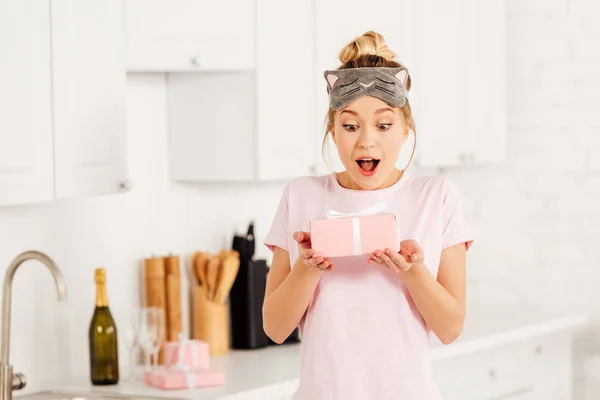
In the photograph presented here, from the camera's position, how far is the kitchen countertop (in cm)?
310

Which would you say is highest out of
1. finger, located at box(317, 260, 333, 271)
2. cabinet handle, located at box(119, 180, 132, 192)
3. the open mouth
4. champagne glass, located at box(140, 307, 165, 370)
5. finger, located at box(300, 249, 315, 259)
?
the open mouth

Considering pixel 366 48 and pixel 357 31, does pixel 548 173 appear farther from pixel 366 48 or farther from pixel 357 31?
pixel 366 48

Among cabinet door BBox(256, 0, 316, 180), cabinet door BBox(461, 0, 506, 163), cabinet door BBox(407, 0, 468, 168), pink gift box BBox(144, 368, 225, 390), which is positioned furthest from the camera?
cabinet door BBox(461, 0, 506, 163)

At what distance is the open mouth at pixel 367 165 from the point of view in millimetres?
2057

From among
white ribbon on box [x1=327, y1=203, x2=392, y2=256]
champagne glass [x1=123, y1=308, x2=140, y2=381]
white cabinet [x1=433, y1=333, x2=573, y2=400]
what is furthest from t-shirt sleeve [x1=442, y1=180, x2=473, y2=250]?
white cabinet [x1=433, y1=333, x2=573, y2=400]

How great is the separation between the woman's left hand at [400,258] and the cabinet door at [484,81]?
2.55 metres

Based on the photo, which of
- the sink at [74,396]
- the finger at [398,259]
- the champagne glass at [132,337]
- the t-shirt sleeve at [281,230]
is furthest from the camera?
the champagne glass at [132,337]

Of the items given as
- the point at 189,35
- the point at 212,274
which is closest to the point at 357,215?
the point at 189,35

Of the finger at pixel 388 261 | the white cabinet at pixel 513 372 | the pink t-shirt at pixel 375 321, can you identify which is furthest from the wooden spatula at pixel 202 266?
the finger at pixel 388 261

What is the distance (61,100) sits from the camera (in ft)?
9.18

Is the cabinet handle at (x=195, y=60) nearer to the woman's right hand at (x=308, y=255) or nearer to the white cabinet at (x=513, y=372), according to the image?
the white cabinet at (x=513, y=372)

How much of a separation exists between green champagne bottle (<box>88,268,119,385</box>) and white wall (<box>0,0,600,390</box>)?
15 cm

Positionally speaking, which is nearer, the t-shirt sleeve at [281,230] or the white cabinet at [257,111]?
the t-shirt sleeve at [281,230]

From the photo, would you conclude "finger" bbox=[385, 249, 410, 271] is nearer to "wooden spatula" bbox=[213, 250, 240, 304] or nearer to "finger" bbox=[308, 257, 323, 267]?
"finger" bbox=[308, 257, 323, 267]
